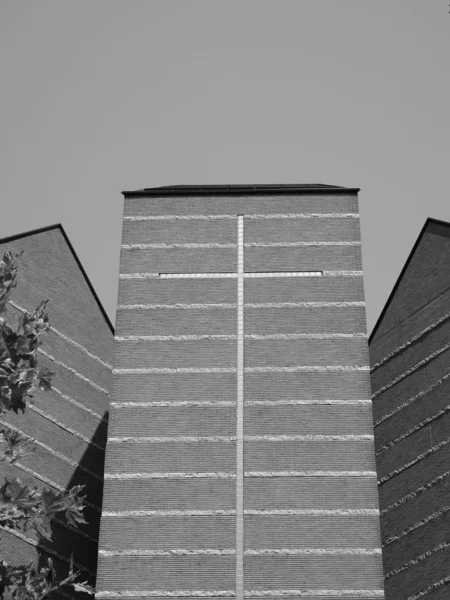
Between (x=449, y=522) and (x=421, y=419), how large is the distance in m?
3.47

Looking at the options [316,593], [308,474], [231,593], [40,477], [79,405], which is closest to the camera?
[316,593]

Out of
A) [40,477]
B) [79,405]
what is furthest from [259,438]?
[79,405]

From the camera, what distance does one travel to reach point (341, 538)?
22.9 meters

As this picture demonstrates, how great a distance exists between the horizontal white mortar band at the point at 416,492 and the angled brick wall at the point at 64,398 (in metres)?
8.33

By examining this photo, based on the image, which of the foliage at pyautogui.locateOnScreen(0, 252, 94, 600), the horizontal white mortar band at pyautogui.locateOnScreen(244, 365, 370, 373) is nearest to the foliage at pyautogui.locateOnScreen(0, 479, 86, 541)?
the foliage at pyautogui.locateOnScreen(0, 252, 94, 600)

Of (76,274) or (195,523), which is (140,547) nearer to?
(195,523)

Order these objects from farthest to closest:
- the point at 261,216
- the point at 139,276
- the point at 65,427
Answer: the point at 65,427
the point at 261,216
the point at 139,276

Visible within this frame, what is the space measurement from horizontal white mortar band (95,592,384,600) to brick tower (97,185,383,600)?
0.10 ft

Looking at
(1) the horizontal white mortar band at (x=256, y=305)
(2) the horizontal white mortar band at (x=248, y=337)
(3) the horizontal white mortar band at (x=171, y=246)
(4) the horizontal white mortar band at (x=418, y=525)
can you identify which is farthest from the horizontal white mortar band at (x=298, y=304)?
(4) the horizontal white mortar band at (x=418, y=525)

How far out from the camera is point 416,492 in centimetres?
2695

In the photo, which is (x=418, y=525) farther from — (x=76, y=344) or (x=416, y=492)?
(x=76, y=344)

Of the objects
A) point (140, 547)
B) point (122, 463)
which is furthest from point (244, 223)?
point (140, 547)

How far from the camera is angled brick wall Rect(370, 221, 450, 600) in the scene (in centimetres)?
2586

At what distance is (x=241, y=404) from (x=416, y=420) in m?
5.96
